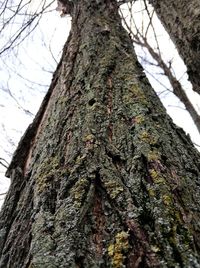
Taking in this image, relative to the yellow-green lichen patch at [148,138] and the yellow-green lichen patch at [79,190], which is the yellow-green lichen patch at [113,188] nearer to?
the yellow-green lichen patch at [79,190]

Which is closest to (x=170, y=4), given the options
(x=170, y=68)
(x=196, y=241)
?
(x=196, y=241)

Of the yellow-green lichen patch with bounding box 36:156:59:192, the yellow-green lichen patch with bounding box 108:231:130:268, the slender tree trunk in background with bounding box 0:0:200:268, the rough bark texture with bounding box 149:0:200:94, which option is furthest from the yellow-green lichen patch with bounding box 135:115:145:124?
the rough bark texture with bounding box 149:0:200:94

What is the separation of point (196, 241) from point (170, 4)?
5.92ft

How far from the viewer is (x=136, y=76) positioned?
1301 mm

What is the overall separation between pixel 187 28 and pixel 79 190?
1.43 meters

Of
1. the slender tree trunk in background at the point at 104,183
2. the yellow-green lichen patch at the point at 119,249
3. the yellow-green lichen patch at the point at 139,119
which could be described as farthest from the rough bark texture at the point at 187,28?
the yellow-green lichen patch at the point at 119,249

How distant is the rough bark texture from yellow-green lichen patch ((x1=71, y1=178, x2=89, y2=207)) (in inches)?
51.6

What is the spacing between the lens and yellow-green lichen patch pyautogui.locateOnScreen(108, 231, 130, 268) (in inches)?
24.5

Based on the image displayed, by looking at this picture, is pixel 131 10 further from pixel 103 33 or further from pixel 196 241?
pixel 196 241

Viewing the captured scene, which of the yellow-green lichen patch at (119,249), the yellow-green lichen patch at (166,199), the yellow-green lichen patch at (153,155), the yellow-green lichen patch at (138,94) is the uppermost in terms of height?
the yellow-green lichen patch at (138,94)

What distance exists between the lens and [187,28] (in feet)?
6.21

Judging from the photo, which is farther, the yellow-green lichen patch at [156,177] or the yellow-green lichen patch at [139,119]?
the yellow-green lichen patch at [139,119]

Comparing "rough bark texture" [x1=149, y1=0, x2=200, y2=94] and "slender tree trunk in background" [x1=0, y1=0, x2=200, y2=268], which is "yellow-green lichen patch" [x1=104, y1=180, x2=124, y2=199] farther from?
"rough bark texture" [x1=149, y1=0, x2=200, y2=94]

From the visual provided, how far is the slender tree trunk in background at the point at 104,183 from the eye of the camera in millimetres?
648
